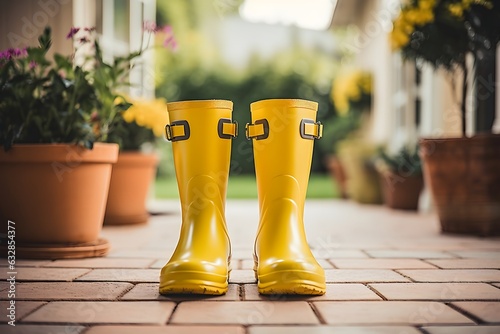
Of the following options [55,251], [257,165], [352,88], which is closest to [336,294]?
[257,165]

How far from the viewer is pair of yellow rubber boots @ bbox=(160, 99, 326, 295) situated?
1.24 meters

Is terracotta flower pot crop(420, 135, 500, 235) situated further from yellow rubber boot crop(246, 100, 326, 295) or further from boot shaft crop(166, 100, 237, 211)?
boot shaft crop(166, 100, 237, 211)

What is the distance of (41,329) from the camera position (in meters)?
0.92

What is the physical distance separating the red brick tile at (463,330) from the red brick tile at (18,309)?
0.76 metres

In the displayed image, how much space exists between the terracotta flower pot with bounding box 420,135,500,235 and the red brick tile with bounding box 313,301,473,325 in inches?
49.9

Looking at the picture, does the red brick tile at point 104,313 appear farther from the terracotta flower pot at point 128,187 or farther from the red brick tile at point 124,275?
the terracotta flower pot at point 128,187

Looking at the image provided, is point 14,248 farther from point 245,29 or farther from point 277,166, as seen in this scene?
point 245,29

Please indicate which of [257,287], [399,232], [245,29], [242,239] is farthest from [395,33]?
[245,29]

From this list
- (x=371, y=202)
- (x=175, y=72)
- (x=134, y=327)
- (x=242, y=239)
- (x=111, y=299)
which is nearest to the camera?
(x=134, y=327)

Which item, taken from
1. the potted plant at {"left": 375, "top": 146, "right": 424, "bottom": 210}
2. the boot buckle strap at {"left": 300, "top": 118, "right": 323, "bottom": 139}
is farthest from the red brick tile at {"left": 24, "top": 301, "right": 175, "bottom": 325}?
the potted plant at {"left": 375, "top": 146, "right": 424, "bottom": 210}

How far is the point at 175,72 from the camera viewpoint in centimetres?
848

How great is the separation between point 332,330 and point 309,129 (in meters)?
0.54

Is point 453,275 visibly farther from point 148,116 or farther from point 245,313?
point 148,116

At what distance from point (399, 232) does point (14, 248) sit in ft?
5.34
